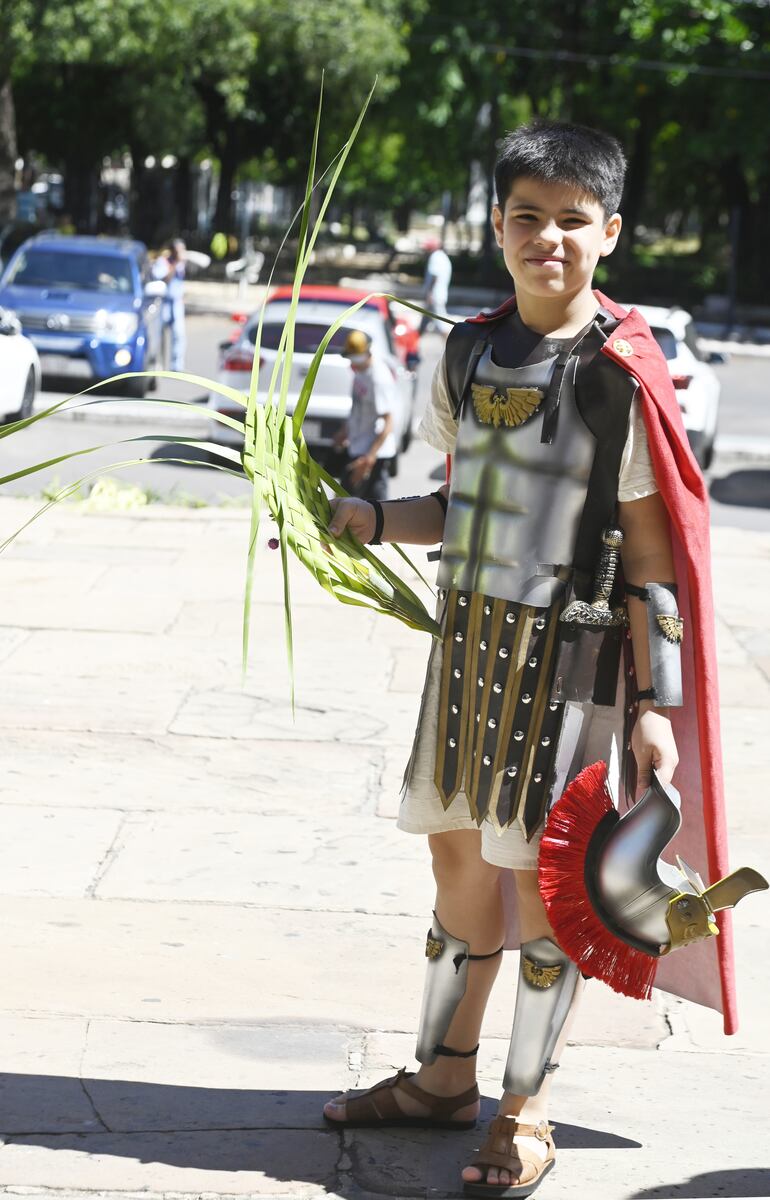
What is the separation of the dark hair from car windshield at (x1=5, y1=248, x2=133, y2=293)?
595 inches

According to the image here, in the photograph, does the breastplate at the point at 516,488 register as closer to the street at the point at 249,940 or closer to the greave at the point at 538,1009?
the greave at the point at 538,1009

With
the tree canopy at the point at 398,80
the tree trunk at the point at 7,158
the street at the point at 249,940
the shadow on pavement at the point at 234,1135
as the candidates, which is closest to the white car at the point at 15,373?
the street at the point at 249,940

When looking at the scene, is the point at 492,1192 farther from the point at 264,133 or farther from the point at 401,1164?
the point at 264,133

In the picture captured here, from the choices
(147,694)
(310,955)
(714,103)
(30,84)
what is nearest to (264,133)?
(30,84)

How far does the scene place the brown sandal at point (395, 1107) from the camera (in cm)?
315

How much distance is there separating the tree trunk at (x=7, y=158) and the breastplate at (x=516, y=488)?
93.7 ft

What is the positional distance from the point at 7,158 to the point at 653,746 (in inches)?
1168

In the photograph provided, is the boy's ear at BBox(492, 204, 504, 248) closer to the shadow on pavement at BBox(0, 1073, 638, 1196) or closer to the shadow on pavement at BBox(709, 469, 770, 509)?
the shadow on pavement at BBox(0, 1073, 638, 1196)

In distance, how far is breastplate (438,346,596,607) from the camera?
109 inches

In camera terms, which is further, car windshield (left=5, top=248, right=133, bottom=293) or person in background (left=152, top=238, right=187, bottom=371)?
person in background (left=152, top=238, right=187, bottom=371)

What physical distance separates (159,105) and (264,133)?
10.00 metres

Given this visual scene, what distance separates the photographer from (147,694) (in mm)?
6426

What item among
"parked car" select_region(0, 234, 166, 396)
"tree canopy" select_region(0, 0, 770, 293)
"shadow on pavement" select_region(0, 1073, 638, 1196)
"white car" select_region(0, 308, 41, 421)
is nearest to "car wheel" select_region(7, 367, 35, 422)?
"white car" select_region(0, 308, 41, 421)

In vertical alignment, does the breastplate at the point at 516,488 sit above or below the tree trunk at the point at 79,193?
above
